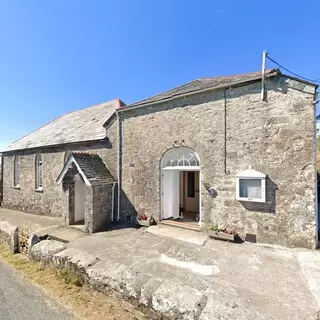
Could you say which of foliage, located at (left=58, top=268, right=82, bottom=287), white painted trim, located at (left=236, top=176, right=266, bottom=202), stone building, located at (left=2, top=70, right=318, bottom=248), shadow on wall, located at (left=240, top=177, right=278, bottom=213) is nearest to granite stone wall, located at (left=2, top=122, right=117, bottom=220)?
stone building, located at (left=2, top=70, right=318, bottom=248)

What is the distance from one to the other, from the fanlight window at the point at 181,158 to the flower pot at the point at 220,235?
2825 millimetres

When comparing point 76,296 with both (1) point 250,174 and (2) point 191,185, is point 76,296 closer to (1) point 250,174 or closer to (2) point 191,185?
(1) point 250,174

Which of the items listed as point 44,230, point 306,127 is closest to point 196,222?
point 306,127

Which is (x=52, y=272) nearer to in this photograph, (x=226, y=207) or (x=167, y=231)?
(x=167, y=231)

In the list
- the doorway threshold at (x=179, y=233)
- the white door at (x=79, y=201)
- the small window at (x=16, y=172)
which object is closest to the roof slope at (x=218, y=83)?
the white door at (x=79, y=201)

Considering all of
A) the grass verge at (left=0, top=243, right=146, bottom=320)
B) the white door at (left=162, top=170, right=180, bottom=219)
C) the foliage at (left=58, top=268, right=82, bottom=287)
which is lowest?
the grass verge at (left=0, top=243, right=146, bottom=320)

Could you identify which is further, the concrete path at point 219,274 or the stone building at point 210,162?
the stone building at point 210,162

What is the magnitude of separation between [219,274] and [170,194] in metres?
5.15

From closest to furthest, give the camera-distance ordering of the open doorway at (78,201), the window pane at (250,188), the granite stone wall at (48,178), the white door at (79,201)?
the window pane at (250,188) < the open doorway at (78,201) < the white door at (79,201) < the granite stone wall at (48,178)

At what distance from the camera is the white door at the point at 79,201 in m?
10.9

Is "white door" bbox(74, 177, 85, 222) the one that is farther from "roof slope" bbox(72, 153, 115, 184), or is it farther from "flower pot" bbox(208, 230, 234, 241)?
"flower pot" bbox(208, 230, 234, 241)

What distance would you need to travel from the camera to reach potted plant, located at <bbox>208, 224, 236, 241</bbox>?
7340 mm

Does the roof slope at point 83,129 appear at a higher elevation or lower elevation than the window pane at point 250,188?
higher

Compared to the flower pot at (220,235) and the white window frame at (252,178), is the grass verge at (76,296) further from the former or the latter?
the white window frame at (252,178)
